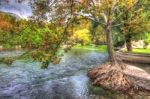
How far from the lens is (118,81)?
2781cm

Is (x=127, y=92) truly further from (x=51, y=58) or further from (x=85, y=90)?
(x=51, y=58)

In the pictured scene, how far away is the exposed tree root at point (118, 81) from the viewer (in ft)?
85.7

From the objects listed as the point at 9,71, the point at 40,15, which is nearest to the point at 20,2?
Answer: the point at 40,15

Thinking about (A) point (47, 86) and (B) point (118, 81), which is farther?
(A) point (47, 86)

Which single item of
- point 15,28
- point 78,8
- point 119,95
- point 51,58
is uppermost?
point 78,8

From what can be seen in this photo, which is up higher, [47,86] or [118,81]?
[118,81]

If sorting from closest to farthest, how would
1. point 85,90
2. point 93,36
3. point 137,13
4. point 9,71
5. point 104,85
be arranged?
point 85,90, point 104,85, point 137,13, point 9,71, point 93,36

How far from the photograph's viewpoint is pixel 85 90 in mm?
26375

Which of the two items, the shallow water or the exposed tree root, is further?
the exposed tree root

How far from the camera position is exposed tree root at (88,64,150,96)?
85.7 ft

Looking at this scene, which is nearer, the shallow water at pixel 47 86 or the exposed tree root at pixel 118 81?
the shallow water at pixel 47 86

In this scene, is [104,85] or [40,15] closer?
[40,15]

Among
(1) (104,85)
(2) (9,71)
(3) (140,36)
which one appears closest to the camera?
(1) (104,85)

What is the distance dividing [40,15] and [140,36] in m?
32.6
